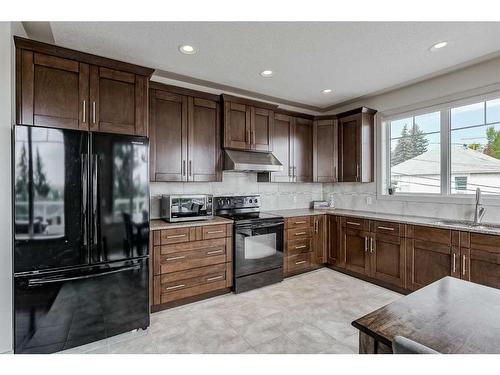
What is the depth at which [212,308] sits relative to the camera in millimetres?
2805

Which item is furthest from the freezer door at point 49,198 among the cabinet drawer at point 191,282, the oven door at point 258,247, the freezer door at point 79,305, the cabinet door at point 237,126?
the cabinet door at point 237,126

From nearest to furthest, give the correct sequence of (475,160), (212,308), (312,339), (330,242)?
(312,339) < (212,308) < (475,160) < (330,242)

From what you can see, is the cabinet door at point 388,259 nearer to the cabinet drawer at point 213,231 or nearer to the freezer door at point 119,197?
the cabinet drawer at point 213,231

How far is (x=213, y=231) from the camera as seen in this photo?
9.89 feet

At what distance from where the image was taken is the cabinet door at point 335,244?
3869mm

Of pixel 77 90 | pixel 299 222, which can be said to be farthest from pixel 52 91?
pixel 299 222

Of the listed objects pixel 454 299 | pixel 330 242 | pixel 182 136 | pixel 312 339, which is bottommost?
pixel 312 339

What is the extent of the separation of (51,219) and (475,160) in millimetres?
4312

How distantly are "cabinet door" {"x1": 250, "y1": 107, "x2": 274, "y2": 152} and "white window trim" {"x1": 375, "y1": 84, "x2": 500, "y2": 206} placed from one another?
1.65 metres

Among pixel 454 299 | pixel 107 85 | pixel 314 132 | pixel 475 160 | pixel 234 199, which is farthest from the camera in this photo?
pixel 314 132

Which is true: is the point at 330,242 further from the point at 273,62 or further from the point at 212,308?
the point at 273,62

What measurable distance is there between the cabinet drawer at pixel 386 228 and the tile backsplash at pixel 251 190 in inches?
55.6

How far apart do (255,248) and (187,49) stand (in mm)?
2328
